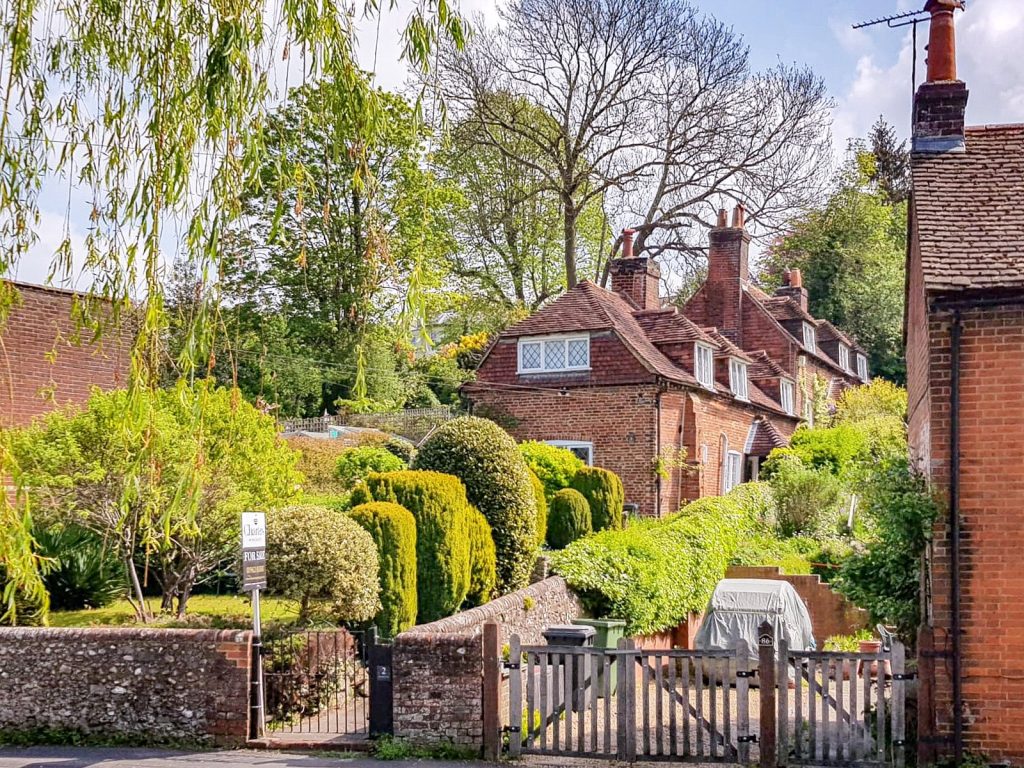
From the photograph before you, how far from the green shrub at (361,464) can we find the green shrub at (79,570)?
10250mm

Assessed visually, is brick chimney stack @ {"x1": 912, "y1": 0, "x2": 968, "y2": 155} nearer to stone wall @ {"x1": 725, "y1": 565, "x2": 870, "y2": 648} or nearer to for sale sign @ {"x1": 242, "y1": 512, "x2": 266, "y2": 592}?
for sale sign @ {"x1": 242, "y1": 512, "x2": 266, "y2": 592}

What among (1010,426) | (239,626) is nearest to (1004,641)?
(1010,426)

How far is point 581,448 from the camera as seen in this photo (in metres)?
29.3

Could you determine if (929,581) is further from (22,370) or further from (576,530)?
(22,370)

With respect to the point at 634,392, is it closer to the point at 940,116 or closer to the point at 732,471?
the point at 732,471

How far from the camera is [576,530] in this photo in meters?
23.0

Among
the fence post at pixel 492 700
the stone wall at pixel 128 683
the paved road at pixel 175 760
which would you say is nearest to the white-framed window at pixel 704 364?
the fence post at pixel 492 700

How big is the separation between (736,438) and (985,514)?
76.9ft

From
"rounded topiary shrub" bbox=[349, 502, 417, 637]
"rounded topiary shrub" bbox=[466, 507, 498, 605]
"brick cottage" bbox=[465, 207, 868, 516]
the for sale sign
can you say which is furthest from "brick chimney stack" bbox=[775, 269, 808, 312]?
the for sale sign

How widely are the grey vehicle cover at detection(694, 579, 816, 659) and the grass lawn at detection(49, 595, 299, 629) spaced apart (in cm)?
668

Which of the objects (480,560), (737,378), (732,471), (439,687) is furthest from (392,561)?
(737,378)

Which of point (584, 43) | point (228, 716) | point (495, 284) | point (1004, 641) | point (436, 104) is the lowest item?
point (228, 716)

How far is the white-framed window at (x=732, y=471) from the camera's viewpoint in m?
32.4

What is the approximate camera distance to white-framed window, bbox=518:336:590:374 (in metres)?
29.7
